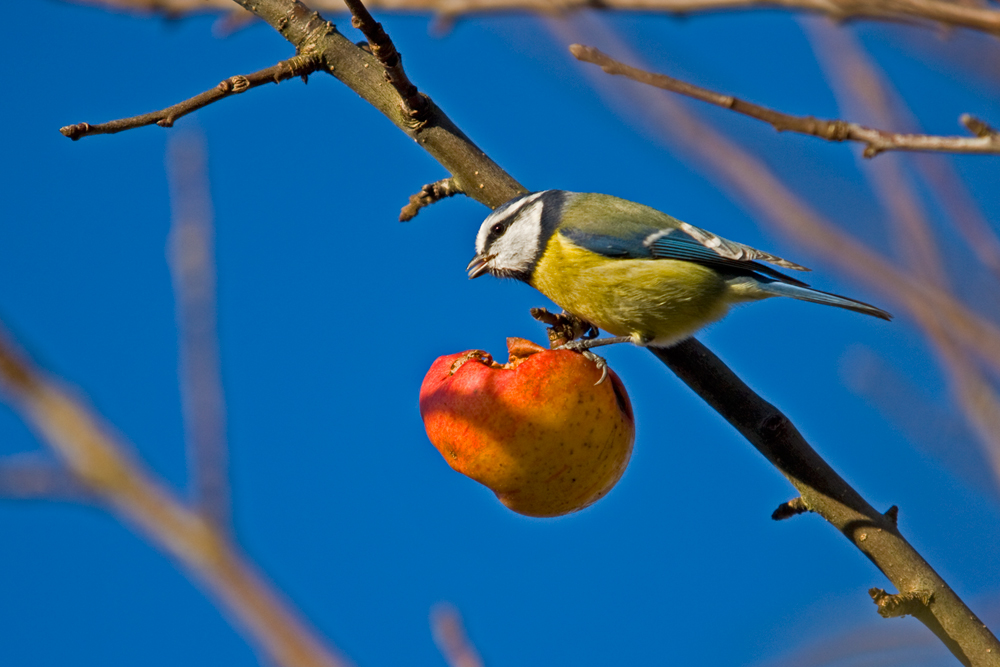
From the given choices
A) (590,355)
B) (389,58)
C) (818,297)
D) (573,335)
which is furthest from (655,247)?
(389,58)

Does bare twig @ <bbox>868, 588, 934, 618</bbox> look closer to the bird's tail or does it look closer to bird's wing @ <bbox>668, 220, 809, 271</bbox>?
the bird's tail

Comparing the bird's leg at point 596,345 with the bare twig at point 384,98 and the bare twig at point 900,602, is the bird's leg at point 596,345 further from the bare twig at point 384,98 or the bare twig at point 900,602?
the bare twig at point 900,602

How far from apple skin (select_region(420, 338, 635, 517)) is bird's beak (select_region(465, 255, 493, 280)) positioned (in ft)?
2.44

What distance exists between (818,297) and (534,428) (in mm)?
920

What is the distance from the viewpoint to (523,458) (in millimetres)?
2066

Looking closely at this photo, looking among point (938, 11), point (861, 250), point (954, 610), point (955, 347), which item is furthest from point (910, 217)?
point (938, 11)

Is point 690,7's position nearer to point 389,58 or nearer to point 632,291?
point 389,58

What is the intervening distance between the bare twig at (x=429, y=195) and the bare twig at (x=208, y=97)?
0.41m

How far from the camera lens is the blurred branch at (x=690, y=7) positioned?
3.45ft

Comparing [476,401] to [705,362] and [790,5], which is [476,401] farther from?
[790,5]

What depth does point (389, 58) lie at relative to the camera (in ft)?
6.55

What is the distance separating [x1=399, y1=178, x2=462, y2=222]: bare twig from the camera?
7.72 feet

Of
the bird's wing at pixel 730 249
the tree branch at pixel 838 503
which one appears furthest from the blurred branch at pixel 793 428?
the bird's wing at pixel 730 249

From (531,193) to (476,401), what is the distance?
595mm
